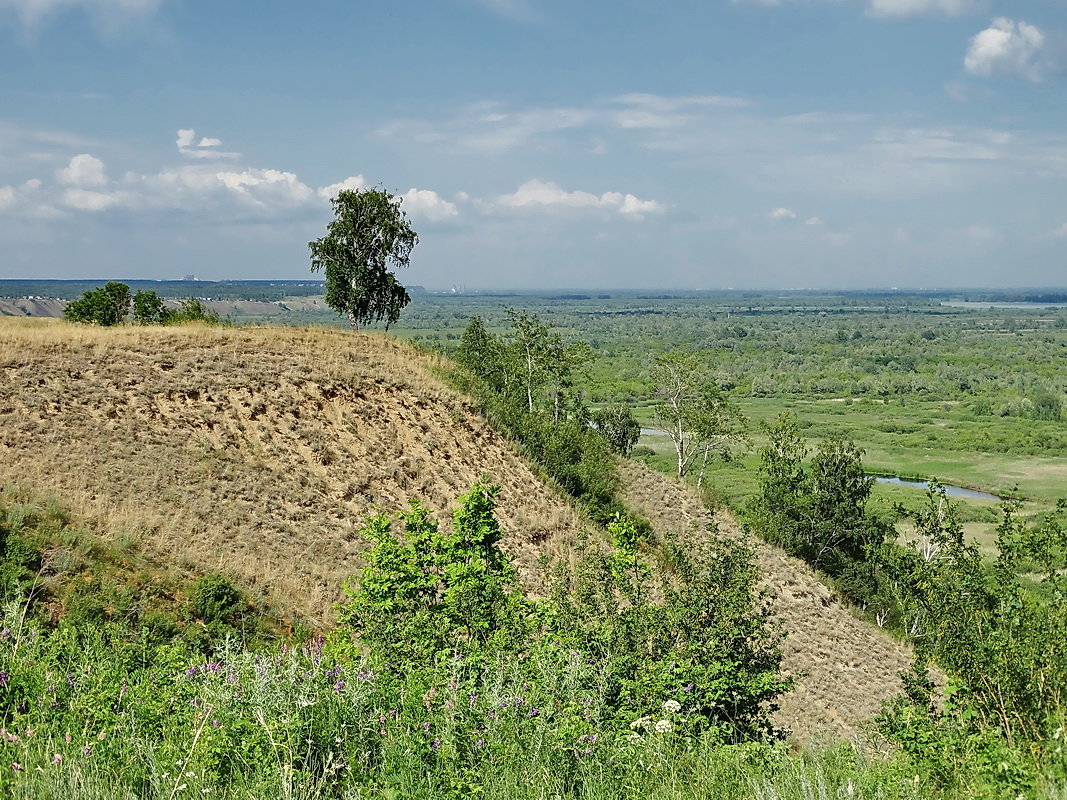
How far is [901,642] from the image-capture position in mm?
29172

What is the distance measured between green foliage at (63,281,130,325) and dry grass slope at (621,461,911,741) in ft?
80.7

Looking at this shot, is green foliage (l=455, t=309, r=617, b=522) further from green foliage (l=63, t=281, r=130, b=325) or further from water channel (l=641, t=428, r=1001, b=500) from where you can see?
water channel (l=641, t=428, r=1001, b=500)

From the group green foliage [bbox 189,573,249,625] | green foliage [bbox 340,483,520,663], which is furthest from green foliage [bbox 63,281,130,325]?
green foliage [bbox 340,483,520,663]

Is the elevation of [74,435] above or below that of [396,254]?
below

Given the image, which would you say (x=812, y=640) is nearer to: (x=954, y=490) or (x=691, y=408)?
(x=691, y=408)

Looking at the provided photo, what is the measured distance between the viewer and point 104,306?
38.7 metres

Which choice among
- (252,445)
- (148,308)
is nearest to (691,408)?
(148,308)

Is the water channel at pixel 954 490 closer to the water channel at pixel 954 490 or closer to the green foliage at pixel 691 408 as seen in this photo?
the water channel at pixel 954 490

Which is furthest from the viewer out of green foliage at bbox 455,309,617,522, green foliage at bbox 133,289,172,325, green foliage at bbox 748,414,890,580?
green foliage at bbox 133,289,172,325

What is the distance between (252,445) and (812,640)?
56.3 ft

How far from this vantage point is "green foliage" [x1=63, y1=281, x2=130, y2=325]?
3712 cm

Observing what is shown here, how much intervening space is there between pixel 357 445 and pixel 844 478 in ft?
87.1

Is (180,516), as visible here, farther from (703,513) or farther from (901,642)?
(901,642)

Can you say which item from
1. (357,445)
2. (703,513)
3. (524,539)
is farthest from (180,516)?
(703,513)
